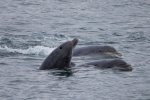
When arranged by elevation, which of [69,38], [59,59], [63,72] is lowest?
[63,72]

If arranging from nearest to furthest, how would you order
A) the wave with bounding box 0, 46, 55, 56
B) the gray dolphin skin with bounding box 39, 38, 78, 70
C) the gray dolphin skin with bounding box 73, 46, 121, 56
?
1. the gray dolphin skin with bounding box 39, 38, 78, 70
2. the gray dolphin skin with bounding box 73, 46, 121, 56
3. the wave with bounding box 0, 46, 55, 56

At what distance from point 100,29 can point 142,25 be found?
260cm

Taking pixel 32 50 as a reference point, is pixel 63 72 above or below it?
below

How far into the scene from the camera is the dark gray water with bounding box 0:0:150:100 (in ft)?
73.0

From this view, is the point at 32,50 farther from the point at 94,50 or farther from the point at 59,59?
the point at 59,59

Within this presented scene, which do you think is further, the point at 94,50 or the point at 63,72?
the point at 94,50

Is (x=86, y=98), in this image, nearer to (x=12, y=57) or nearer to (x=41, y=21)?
(x=12, y=57)

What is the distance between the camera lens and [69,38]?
32469 millimetres

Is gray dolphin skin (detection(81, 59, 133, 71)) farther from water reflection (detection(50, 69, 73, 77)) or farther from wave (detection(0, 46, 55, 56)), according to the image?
wave (detection(0, 46, 55, 56))

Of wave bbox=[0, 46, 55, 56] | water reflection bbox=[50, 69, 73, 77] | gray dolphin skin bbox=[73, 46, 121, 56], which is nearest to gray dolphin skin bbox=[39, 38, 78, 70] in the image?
water reflection bbox=[50, 69, 73, 77]

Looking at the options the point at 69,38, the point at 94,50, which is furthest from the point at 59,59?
the point at 69,38

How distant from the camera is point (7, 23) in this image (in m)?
36.8

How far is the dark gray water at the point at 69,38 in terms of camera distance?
22.3 meters

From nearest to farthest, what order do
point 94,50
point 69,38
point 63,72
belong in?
point 63,72
point 94,50
point 69,38
